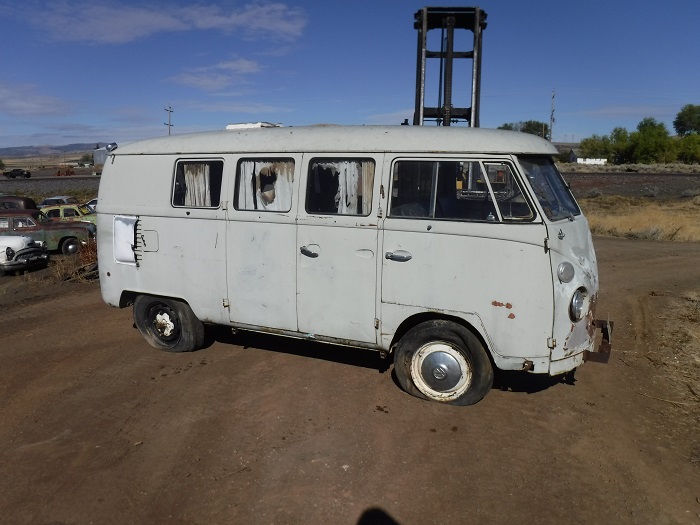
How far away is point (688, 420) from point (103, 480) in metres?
5.02

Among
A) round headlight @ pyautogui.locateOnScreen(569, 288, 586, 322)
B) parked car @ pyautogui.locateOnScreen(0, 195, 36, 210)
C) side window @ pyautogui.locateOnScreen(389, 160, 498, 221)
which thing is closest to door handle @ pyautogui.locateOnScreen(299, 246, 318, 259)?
side window @ pyautogui.locateOnScreen(389, 160, 498, 221)

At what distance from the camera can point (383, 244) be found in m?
5.21

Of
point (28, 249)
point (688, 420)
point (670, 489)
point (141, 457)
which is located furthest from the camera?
point (28, 249)

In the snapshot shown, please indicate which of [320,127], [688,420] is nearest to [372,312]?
[320,127]

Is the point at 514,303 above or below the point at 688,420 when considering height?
above

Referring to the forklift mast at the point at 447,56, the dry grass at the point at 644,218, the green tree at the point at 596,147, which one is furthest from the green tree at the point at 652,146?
the forklift mast at the point at 447,56

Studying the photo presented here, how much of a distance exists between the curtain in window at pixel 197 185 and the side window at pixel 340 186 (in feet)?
4.27

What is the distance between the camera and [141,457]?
14.9 feet

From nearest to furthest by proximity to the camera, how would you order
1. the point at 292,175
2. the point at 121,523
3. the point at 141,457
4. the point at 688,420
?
the point at 121,523
the point at 141,457
the point at 688,420
the point at 292,175

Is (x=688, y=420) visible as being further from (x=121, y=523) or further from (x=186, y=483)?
(x=121, y=523)

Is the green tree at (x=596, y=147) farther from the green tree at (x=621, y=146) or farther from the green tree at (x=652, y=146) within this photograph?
the green tree at (x=652, y=146)

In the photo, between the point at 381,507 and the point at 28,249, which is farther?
the point at 28,249

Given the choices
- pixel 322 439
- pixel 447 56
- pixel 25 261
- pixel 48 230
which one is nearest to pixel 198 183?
pixel 322 439

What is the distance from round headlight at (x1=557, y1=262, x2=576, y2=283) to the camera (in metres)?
4.67
